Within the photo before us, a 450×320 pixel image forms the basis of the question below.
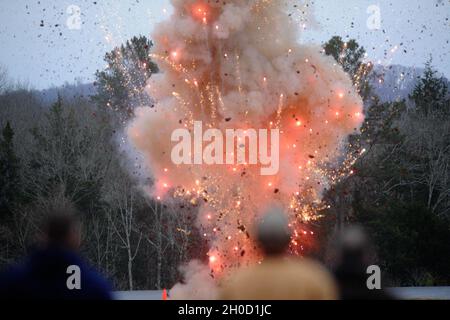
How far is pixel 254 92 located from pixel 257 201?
2.06 meters

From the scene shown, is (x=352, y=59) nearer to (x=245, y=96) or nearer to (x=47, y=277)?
→ (x=245, y=96)

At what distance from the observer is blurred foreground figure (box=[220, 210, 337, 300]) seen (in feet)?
12.3

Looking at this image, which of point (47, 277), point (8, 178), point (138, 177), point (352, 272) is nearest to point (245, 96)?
point (352, 272)

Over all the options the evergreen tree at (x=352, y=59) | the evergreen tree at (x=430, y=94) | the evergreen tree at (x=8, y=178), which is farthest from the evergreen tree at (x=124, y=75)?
the evergreen tree at (x=430, y=94)

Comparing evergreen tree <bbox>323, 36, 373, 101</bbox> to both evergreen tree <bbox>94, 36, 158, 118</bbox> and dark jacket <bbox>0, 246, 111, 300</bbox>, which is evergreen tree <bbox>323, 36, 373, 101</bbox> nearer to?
evergreen tree <bbox>94, 36, 158, 118</bbox>

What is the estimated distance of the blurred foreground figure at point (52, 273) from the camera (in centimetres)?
358

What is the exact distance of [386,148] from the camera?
21.7m

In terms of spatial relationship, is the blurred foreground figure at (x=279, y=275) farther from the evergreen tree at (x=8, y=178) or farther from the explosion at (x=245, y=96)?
the evergreen tree at (x=8, y=178)

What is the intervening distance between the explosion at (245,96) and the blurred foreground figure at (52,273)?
7892 mm

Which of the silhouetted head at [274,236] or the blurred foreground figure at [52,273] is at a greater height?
the silhouetted head at [274,236]

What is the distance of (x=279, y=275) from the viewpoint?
12.3 ft
